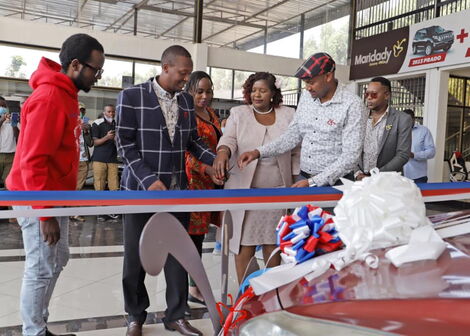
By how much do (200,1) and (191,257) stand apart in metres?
10.9

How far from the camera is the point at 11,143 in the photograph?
635 cm

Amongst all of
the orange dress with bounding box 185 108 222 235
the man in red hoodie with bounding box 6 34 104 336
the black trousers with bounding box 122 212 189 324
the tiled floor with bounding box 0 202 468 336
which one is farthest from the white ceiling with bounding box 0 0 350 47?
the black trousers with bounding box 122 212 189 324

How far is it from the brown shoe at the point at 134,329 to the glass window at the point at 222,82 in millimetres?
9214

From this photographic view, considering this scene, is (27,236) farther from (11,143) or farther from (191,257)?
(11,143)

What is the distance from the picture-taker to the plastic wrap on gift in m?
1.28

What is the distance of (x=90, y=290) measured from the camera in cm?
337

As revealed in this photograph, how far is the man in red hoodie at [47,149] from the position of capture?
1989 mm

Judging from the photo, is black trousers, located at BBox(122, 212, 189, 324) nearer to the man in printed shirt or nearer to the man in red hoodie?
the man in red hoodie

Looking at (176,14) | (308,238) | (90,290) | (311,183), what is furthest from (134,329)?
(176,14)

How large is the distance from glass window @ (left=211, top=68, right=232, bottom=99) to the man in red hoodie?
9.20 metres

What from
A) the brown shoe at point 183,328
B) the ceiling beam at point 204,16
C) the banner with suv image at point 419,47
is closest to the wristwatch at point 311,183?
the brown shoe at point 183,328

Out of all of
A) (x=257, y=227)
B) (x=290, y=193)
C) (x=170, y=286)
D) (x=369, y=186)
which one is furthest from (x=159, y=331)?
(x=369, y=186)

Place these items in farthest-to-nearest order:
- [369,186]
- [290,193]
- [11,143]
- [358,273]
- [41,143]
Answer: [11,143]
[290,193]
[41,143]
[369,186]
[358,273]

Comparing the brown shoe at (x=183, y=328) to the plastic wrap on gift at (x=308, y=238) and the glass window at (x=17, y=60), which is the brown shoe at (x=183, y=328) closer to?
the plastic wrap on gift at (x=308, y=238)
